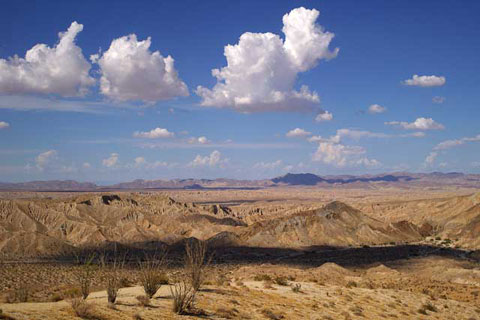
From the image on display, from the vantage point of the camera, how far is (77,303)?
14516 mm

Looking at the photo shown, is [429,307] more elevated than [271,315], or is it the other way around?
[271,315]

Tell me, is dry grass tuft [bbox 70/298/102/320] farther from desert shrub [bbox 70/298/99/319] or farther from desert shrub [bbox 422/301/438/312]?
desert shrub [bbox 422/301/438/312]

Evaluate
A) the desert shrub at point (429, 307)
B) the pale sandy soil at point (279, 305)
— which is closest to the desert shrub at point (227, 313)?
the pale sandy soil at point (279, 305)

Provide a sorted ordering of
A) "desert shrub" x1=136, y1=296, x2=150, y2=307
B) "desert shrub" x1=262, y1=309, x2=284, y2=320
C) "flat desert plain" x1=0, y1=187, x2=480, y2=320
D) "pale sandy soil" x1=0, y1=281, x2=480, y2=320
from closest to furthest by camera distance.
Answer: "pale sandy soil" x1=0, y1=281, x2=480, y2=320, "desert shrub" x1=136, y1=296, x2=150, y2=307, "desert shrub" x1=262, y1=309, x2=284, y2=320, "flat desert plain" x1=0, y1=187, x2=480, y2=320

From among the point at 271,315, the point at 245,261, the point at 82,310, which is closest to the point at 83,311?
the point at 82,310

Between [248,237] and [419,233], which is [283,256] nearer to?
[248,237]

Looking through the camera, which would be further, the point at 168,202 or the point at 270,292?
the point at 168,202

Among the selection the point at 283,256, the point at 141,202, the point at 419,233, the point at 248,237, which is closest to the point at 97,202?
the point at 141,202

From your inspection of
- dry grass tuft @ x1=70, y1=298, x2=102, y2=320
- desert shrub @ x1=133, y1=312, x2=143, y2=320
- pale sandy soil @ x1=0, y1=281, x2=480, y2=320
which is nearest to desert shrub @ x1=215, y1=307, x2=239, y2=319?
pale sandy soil @ x1=0, y1=281, x2=480, y2=320

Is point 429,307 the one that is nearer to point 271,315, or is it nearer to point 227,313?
point 271,315

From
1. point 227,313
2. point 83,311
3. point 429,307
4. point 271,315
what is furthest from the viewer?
point 429,307

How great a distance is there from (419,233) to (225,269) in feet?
194

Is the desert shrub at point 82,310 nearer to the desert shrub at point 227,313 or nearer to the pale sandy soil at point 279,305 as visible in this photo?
the pale sandy soil at point 279,305

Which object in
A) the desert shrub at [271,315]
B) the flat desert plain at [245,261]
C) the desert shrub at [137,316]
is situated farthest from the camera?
the flat desert plain at [245,261]
